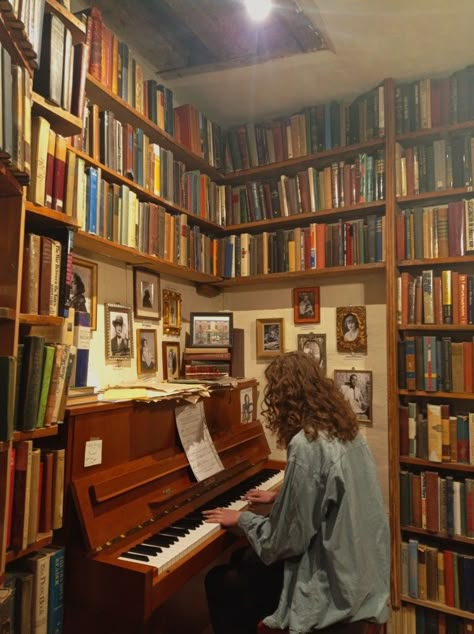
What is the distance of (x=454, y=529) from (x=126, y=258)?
205cm

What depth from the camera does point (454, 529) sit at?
2291 millimetres

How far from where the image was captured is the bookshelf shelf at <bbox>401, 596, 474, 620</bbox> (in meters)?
2.24

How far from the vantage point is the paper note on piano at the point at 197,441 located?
Result: 197cm

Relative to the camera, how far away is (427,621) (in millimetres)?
2361

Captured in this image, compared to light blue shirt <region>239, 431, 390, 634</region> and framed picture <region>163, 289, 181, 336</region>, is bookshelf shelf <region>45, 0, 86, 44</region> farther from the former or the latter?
light blue shirt <region>239, 431, 390, 634</region>

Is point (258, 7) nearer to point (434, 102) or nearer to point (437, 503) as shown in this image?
point (434, 102)

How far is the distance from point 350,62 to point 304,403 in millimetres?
1822

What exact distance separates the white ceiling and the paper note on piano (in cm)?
176

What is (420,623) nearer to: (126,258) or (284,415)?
(284,415)

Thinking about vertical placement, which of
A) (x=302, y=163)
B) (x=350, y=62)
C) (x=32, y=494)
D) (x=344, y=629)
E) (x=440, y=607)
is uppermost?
(x=350, y=62)

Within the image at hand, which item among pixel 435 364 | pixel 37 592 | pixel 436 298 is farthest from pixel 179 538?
pixel 436 298

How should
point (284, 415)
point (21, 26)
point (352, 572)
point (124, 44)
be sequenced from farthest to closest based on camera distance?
point (124, 44) < point (284, 415) < point (352, 572) < point (21, 26)

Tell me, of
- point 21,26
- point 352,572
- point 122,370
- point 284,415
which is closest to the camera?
point 21,26

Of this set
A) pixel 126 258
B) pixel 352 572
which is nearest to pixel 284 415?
pixel 352 572
